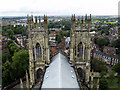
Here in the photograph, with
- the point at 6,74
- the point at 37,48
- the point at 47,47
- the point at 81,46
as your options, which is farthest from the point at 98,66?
the point at 6,74

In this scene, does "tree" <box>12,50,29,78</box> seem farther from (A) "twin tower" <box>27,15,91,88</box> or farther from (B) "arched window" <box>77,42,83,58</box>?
(B) "arched window" <box>77,42,83,58</box>

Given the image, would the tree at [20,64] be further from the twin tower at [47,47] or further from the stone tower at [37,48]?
the twin tower at [47,47]

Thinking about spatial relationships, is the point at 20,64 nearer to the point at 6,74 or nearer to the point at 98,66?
the point at 6,74

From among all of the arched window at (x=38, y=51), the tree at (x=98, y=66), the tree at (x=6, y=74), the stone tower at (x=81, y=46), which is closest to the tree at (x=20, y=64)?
the tree at (x=6, y=74)

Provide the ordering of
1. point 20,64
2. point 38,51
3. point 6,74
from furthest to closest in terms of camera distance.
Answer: point 20,64, point 6,74, point 38,51

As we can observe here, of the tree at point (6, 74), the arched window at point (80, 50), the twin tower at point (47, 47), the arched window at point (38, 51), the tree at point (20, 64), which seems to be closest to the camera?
the twin tower at point (47, 47)

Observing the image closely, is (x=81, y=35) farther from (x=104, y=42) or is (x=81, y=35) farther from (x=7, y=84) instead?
(x=104, y=42)

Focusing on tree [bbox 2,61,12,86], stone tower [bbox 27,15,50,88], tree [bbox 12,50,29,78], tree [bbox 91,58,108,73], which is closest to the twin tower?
stone tower [bbox 27,15,50,88]

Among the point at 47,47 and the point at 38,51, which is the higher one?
the point at 47,47
